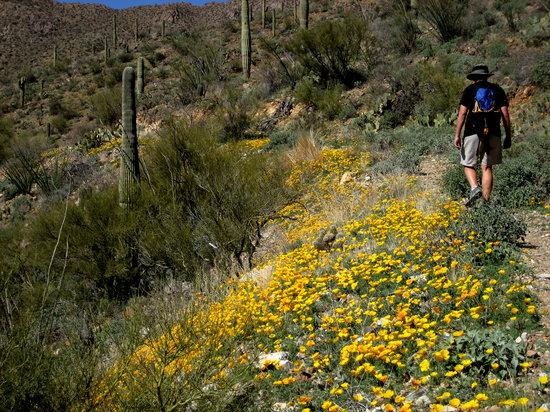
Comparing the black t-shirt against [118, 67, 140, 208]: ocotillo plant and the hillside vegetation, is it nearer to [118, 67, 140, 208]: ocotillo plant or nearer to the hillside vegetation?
the hillside vegetation

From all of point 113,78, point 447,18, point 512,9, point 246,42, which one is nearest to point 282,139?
point 447,18

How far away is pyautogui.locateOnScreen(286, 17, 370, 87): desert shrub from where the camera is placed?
1623 centimetres

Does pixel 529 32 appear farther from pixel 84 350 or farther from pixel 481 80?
pixel 84 350

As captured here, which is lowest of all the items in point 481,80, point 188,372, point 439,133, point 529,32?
point 188,372

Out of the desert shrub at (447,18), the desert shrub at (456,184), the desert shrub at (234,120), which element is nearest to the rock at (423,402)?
the desert shrub at (456,184)

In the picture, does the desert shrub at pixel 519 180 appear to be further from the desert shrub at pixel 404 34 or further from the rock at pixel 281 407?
the desert shrub at pixel 404 34

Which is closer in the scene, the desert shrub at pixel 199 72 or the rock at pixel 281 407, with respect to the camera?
the rock at pixel 281 407

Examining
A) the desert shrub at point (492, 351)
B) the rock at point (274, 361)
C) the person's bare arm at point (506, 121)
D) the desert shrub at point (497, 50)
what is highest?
the desert shrub at point (497, 50)

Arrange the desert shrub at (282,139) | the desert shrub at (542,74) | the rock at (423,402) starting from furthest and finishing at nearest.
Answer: the desert shrub at (282,139) → the desert shrub at (542,74) → the rock at (423,402)

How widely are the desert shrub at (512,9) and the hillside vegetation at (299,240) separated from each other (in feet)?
0.26

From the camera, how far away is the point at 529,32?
13500 mm

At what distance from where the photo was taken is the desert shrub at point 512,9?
14531 millimetres

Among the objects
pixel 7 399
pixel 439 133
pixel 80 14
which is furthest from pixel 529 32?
pixel 80 14

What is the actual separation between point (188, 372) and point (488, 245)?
3045 millimetres
